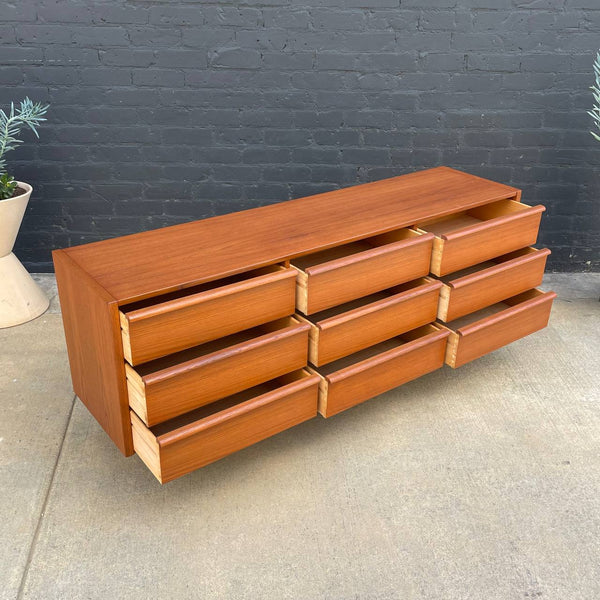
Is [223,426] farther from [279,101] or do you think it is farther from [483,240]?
[279,101]

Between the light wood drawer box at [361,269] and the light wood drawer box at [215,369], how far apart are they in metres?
0.10

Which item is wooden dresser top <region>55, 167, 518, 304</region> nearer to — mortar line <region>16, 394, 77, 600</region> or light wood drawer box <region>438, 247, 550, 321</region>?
light wood drawer box <region>438, 247, 550, 321</region>

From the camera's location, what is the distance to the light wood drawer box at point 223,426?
1734mm

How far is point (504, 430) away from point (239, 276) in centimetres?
100

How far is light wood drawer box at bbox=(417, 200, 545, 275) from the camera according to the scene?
2.14 m

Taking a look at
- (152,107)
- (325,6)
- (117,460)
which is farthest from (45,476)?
(325,6)

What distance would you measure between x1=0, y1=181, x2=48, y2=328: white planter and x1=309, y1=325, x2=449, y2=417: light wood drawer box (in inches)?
54.1

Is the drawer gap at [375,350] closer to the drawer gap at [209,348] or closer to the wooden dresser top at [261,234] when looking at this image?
Result: the drawer gap at [209,348]

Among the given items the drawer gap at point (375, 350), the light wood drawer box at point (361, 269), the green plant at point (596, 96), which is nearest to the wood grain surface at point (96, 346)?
the light wood drawer box at point (361, 269)

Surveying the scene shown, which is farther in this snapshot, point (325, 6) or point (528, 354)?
point (325, 6)

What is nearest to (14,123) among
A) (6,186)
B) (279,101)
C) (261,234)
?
(6,186)

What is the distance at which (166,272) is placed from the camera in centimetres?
175

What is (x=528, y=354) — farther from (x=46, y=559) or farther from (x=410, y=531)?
(x=46, y=559)

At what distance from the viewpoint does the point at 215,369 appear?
1.77 meters
